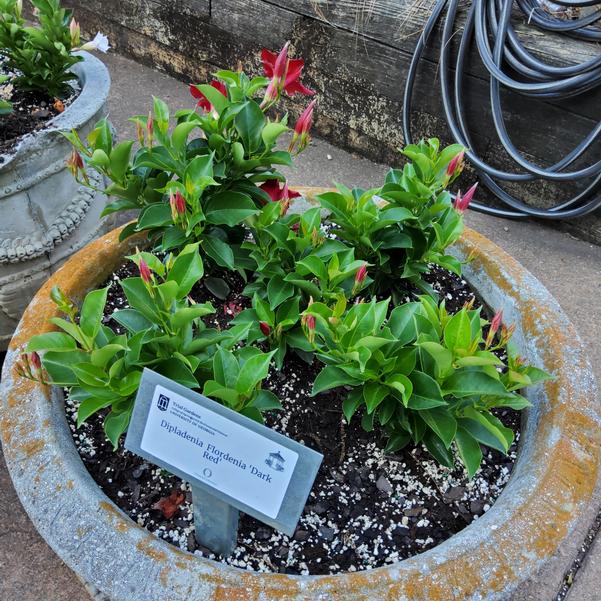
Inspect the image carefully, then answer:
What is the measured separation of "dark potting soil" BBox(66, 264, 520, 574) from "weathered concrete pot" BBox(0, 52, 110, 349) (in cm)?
81

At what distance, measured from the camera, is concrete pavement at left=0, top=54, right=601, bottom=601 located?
1483 mm

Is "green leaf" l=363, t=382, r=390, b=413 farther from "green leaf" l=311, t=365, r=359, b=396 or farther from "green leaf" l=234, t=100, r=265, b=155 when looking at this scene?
"green leaf" l=234, t=100, r=265, b=155

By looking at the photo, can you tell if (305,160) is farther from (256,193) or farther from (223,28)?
(256,193)

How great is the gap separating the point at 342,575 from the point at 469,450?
12.4 inches

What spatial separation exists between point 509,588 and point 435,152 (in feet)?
2.79

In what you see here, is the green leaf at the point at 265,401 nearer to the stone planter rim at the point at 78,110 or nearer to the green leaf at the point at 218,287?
the green leaf at the point at 218,287

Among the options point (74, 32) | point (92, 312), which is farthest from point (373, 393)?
point (74, 32)

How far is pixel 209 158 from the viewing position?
1.15 meters

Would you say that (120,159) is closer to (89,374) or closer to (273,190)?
(273,190)

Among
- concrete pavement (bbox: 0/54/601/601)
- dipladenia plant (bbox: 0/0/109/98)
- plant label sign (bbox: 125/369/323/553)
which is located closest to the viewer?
plant label sign (bbox: 125/369/323/553)

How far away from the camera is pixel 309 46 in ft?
8.95

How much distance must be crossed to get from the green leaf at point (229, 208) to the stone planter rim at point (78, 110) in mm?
504

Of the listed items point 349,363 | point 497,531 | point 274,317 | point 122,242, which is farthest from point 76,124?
point 497,531

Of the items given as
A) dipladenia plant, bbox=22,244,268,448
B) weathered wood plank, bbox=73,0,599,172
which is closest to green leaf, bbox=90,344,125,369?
dipladenia plant, bbox=22,244,268,448
